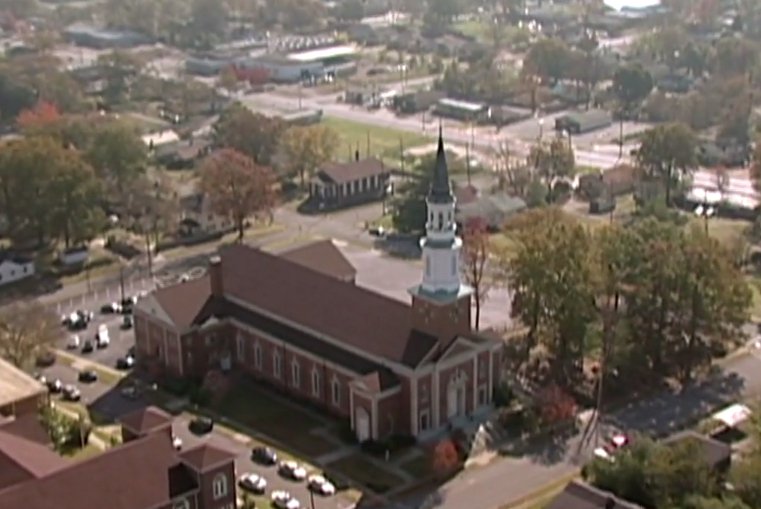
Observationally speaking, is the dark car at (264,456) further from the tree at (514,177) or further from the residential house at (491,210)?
the tree at (514,177)

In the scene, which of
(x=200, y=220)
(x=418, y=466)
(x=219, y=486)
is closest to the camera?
(x=219, y=486)

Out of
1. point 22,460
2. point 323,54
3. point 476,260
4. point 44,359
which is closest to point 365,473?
point 22,460

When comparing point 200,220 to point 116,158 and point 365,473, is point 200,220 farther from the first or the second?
point 365,473

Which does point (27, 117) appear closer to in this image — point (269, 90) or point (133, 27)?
point (269, 90)

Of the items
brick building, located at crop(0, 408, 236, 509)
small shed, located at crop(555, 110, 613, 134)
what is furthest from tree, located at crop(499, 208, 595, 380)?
small shed, located at crop(555, 110, 613, 134)

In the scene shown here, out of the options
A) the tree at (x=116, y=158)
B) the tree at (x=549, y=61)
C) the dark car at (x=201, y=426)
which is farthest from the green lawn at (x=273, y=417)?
the tree at (x=549, y=61)

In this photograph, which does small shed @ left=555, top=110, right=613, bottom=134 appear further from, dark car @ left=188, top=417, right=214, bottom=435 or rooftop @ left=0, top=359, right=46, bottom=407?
rooftop @ left=0, top=359, right=46, bottom=407
